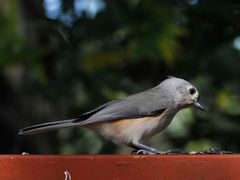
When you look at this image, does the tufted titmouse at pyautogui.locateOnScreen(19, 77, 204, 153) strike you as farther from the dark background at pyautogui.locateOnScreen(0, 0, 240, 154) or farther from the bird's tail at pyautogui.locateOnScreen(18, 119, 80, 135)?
the dark background at pyautogui.locateOnScreen(0, 0, 240, 154)

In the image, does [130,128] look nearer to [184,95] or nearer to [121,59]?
[184,95]

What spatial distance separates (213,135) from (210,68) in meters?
0.71

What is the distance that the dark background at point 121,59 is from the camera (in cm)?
579

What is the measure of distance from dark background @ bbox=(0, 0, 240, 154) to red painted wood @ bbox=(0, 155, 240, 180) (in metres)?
2.43

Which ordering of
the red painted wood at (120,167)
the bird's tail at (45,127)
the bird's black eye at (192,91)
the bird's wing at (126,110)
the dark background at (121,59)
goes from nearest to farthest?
the red painted wood at (120,167), the bird's tail at (45,127), the bird's wing at (126,110), the bird's black eye at (192,91), the dark background at (121,59)

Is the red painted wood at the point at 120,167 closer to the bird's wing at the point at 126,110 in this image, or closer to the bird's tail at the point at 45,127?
the bird's tail at the point at 45,127

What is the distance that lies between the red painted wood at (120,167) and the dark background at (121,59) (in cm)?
243

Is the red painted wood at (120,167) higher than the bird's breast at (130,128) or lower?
higher

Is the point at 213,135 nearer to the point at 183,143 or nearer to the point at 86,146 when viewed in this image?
the point at 183,143

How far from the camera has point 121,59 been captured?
242 inches

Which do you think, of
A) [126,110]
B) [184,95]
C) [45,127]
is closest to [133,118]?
[126,110]

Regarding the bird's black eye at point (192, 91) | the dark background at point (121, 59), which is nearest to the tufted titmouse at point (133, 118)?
the bird's black eye at point (192, 91)

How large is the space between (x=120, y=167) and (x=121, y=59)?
3.09 metres

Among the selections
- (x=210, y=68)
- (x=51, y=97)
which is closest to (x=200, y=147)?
(x=210, y=68)
